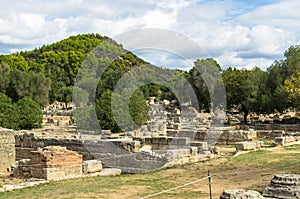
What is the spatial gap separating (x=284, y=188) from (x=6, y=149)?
1441 centimetres

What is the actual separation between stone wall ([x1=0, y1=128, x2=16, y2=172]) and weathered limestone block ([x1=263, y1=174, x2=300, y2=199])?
45.2 feet

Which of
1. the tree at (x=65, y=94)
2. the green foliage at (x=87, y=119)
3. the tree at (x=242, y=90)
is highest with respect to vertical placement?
the tree at (x=65, y=94)

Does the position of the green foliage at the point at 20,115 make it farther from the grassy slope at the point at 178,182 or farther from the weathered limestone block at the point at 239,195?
the weathered limestone block at the point at 239,195

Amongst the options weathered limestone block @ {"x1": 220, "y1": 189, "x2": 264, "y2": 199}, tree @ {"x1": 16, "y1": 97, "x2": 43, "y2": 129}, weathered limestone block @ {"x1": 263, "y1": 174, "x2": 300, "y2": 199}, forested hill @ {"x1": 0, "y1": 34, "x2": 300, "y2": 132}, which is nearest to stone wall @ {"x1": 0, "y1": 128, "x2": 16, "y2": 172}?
forested hill @ {"x1": 0, "y1": 34, "x2": 300, "y2": 132}

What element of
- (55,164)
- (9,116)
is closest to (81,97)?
(9,116)

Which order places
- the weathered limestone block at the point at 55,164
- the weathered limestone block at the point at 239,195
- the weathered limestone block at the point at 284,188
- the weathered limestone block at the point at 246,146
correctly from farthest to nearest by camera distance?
the weathered limestone block at the point at 246,146, the weathered limestone block at the point at 55,164, the weathered limestone block at the point at 284,188, the weathered limestone block at the point at 239,195

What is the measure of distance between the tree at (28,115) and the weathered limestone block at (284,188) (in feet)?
95.7

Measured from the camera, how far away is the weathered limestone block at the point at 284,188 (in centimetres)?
858

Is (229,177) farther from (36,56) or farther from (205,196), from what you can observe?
(36,56)

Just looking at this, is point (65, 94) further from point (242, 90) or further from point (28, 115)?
point (242, 90)

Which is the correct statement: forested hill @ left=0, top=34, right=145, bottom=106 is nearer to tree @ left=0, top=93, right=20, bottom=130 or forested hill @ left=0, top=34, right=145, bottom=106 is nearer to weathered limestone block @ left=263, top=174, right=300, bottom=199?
tree @ left=0, top=93, right=20, bottom=130

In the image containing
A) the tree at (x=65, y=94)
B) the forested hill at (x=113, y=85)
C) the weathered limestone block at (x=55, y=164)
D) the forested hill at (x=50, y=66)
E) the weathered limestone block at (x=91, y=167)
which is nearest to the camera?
the weathered limestone block at (x=55, y=164)

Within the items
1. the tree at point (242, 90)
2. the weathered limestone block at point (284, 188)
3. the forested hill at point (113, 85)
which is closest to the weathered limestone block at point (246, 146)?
the forested hill at point (113, 85)

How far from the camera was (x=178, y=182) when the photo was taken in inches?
502
